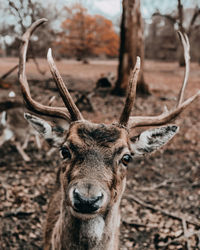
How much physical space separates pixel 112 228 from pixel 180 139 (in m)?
5.16

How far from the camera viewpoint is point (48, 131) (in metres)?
3.15

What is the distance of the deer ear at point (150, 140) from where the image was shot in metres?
3.08

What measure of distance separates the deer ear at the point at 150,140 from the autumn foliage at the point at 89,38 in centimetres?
1357

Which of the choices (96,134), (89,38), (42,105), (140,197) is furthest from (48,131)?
(89,38)

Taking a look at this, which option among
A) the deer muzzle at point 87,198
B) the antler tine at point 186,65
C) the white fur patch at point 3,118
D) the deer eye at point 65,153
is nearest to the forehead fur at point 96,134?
the deer eye at point 65,153

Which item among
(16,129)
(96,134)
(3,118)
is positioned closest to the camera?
(96,134)

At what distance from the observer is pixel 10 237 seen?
419 centimetres

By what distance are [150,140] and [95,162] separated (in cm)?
87

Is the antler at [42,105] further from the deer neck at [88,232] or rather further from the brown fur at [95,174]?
the deer neck at [88,232]

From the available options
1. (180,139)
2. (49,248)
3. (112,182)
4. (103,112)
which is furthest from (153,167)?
(112,182)

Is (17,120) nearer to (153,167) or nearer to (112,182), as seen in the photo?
(153,167)

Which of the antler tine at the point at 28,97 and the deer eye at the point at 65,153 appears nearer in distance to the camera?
the deer eye at the point at 65,153

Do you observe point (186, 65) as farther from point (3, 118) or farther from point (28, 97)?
point (3, 118)

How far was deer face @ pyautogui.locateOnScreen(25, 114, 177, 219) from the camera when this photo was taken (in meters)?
2.25
